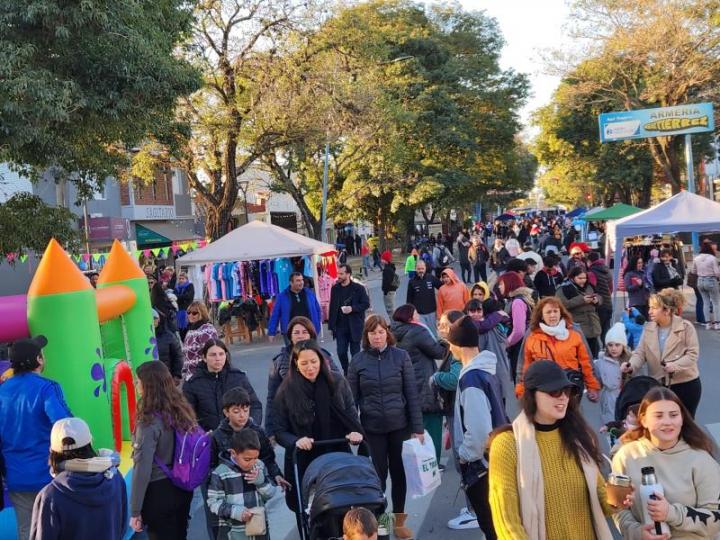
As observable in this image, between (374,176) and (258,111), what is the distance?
57.3 feet

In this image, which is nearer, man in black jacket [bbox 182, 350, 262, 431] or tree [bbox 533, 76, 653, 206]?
man in black jacket [bbox 182, 350, 262, 431]

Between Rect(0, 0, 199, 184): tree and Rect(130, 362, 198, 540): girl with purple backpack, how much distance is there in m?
5.95

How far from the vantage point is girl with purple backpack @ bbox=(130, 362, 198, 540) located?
15.7ft

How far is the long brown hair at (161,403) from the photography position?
16.0 ft

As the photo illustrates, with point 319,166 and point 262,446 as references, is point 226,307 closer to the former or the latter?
point 262,446

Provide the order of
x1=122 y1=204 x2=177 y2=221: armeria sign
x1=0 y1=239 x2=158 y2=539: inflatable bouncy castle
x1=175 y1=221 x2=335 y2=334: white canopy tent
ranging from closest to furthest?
1. x1=0 y1=239 x2=158 y2=539: inflatable bouncy castle
2. x1=175 y1=221 x2=335 y2=334: white canopy tent
3. x1=122 y1=204 x2=177 y2=221: armeria sign

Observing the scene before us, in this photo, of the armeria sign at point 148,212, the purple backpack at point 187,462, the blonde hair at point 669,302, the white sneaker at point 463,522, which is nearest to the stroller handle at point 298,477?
the purple backpack at point 187,462

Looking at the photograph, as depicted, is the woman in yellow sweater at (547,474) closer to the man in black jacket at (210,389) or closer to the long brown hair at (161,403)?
the long brown hair at (161,403)

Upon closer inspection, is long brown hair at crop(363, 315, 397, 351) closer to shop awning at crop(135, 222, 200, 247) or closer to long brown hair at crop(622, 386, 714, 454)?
long brown hair at crop(622, 386, 714, 454)

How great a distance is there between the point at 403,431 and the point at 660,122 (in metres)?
21.2

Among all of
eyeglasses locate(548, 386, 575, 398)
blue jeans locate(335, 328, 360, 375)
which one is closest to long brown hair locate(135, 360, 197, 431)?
eyeglasses locate(548, 386, 575, 398)

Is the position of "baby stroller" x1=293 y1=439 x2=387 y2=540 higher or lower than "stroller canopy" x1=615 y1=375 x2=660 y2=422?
lower

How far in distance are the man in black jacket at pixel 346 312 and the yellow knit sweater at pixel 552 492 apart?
7863mm

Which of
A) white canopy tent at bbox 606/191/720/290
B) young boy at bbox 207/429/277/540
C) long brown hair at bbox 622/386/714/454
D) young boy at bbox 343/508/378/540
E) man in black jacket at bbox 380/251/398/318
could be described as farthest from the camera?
man in black jacket at bbox 380/251/398/318
